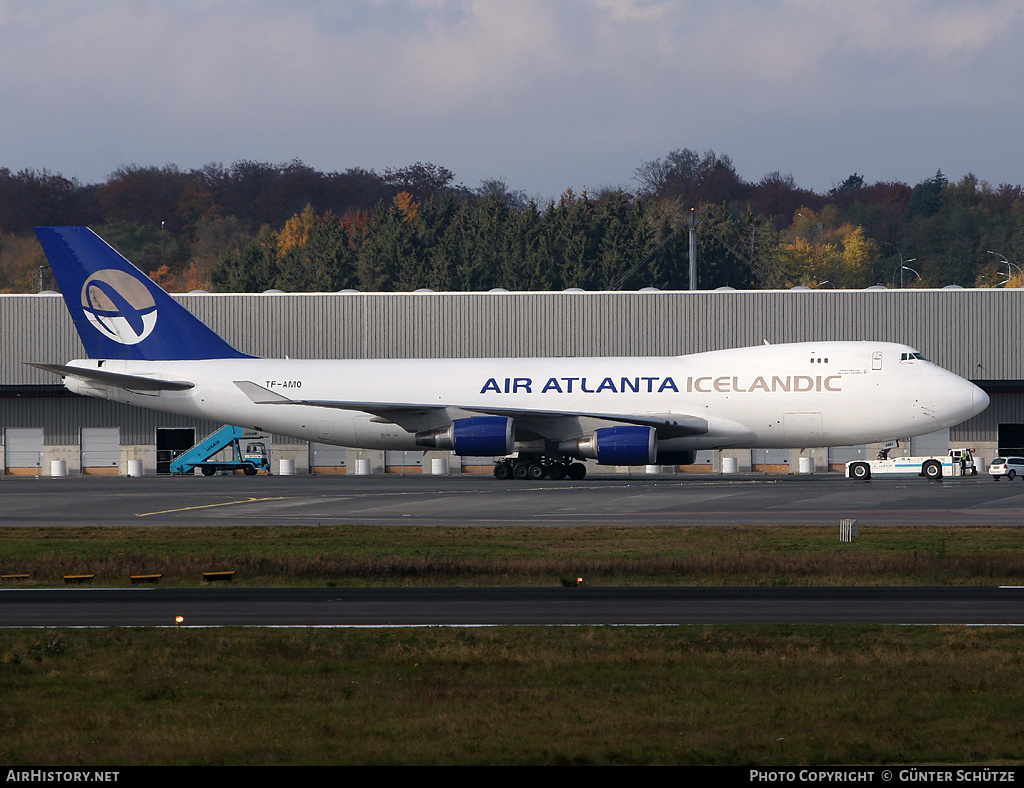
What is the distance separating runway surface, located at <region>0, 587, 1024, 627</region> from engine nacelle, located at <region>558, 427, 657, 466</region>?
27086 mm

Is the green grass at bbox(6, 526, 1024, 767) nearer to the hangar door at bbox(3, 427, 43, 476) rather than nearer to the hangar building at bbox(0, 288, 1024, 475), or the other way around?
the hangar building at bbox(0, 288, 1024, 475)

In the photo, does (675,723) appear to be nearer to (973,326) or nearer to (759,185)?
(973,326)

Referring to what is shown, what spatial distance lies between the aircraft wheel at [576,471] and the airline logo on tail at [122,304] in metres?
20.0

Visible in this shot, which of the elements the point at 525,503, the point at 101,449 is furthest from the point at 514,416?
the point at 101,449

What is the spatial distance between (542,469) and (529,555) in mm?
26986

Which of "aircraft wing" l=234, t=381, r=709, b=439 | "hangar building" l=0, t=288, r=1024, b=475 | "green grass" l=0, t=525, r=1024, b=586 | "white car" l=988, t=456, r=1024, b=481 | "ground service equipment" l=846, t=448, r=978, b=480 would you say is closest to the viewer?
"green grass" l=0, t=525, r=1024, b=586

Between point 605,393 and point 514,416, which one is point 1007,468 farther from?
point 514,416

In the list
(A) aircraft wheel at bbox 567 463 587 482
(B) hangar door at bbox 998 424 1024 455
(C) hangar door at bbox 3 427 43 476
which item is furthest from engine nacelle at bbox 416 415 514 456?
(C) hangar door at bbox 3 427 43 476

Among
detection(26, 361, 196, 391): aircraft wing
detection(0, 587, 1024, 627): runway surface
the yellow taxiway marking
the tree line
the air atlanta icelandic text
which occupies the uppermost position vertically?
the tree line

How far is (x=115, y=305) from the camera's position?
5572cm

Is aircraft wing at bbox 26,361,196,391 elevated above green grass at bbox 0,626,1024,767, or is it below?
above

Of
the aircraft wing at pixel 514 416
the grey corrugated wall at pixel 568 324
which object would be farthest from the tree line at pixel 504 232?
the aircraft wing at pixel 514 416

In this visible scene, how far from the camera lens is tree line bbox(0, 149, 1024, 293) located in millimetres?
121125

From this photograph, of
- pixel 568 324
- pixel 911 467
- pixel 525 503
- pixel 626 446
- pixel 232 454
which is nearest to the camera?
pixel 525 503
